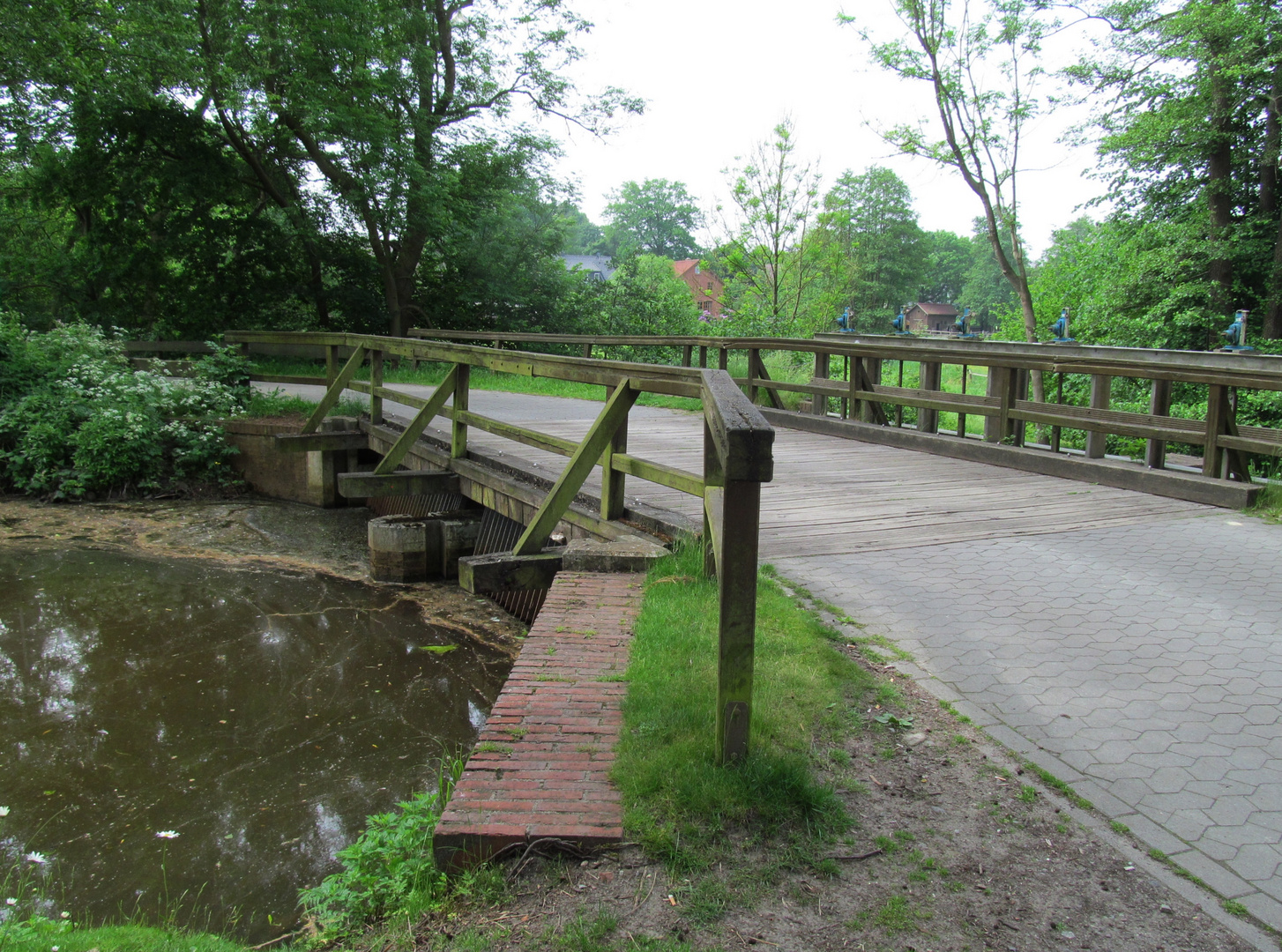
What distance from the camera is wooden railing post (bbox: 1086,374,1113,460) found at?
882 centimetres

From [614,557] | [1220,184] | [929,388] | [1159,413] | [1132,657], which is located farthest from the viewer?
[1220,184]

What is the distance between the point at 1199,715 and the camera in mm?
3545

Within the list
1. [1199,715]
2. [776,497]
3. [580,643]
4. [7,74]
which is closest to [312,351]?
[7,74]

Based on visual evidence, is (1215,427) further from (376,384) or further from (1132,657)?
(376,384)

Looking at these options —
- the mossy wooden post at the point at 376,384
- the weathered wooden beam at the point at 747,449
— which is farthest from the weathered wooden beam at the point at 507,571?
the mossy wooden post at the point at 376,384

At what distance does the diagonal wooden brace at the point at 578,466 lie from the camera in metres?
5.50

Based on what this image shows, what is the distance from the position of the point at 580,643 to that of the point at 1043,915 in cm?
227

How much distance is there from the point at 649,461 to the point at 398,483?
9.96 ft

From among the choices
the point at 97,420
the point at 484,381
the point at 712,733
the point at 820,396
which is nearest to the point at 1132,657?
the point at 712,733

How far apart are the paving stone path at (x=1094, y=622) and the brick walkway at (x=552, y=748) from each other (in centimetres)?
136

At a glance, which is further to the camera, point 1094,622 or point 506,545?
point 506,545

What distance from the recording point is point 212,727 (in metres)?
5.32

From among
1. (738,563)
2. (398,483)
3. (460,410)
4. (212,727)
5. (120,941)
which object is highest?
(460,410)

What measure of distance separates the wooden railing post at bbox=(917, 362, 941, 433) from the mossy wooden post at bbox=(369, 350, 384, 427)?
642cm
